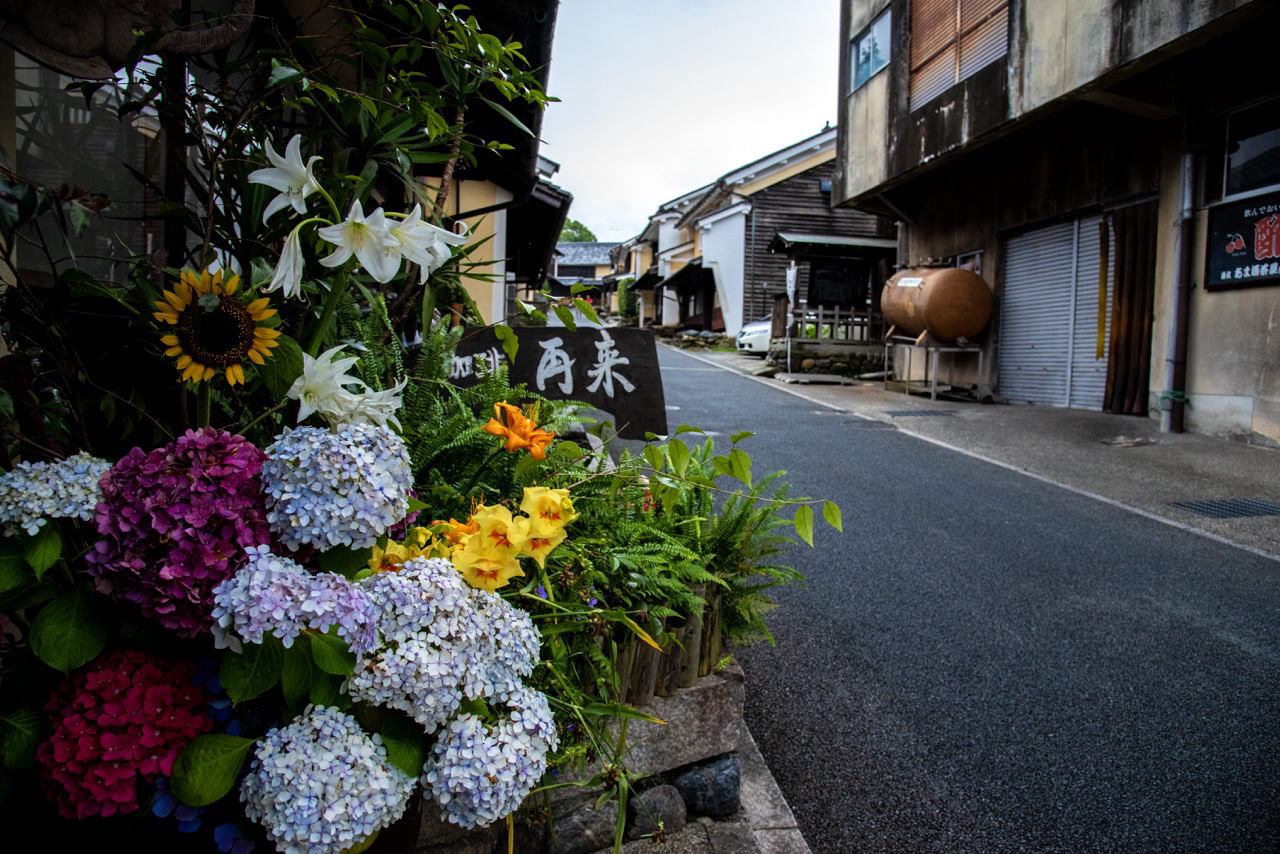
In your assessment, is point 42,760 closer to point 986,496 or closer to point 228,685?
point 228,685

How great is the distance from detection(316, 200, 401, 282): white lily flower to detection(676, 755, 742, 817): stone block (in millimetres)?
1757

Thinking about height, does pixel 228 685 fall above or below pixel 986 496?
above

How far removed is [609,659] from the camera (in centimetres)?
213

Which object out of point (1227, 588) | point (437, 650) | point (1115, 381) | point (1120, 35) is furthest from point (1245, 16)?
point (437, 650)

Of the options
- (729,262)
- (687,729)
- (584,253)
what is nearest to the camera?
(687,729)

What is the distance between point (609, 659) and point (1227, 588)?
457 cm

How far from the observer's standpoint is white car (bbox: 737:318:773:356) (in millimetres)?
28014

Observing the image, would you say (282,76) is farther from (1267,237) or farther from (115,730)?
(1267,237)

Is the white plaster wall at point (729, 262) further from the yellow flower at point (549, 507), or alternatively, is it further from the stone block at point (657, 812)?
the yellow flower at point (549, 507)

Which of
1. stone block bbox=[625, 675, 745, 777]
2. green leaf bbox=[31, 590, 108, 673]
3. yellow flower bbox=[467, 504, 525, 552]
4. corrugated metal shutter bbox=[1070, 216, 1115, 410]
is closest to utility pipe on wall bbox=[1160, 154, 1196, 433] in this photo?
corrugated metal shutter bbox=[1070, 216, 1115, 410]

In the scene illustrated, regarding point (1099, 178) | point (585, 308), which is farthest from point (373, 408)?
point (1099, 178)

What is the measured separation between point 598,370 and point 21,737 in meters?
2.76

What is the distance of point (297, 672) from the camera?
131 cm

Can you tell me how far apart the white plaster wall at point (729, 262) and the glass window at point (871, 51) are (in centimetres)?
1504
